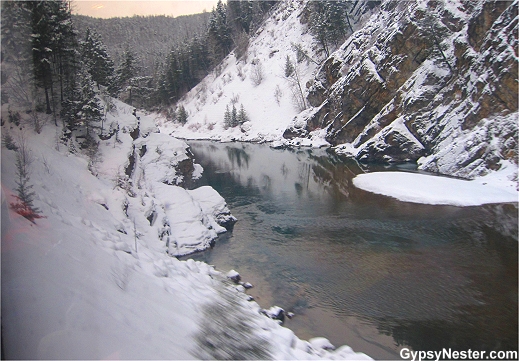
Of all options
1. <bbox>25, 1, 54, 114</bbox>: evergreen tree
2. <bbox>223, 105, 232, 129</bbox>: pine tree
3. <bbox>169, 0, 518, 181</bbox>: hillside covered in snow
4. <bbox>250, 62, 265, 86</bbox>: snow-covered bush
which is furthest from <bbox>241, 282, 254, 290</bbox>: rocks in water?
<bbox>250, 62, 265, 86</bbox>: snow-covered bush

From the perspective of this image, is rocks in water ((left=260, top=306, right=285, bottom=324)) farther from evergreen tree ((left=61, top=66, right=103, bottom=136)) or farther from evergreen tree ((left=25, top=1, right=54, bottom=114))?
evergreen tree ((left=61, top=66, right=103, bottom=136))

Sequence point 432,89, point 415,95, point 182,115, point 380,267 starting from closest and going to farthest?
point 380,267
point 432,89
point 415,95
point 182,115

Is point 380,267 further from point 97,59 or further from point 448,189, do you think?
point 97,59

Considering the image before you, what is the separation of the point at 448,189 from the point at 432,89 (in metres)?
14.5

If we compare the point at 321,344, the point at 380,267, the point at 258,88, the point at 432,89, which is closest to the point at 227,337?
the point at 321,344

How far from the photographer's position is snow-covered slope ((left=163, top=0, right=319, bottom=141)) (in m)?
57.1

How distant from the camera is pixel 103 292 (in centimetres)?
510

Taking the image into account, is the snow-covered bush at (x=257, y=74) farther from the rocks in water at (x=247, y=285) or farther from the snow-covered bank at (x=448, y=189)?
the rocks in water at (x=247, y=285)

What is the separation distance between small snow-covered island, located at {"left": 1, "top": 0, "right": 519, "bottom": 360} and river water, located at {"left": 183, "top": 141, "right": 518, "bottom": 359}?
0.25ft

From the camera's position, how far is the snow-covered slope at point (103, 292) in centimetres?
379

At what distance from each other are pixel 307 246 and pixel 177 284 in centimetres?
764

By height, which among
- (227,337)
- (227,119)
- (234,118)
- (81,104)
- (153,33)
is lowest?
(227,337)

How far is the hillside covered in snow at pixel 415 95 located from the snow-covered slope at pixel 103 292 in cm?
2130

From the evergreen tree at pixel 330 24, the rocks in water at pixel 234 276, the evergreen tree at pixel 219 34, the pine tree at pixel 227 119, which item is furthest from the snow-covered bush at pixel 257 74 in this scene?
the rocks in water at pixel 234 276
